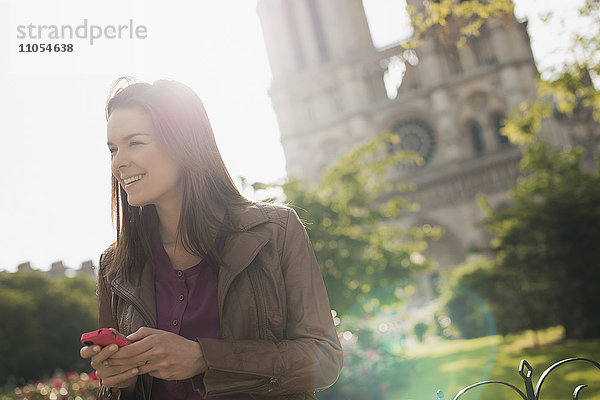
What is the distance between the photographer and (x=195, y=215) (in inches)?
71.8

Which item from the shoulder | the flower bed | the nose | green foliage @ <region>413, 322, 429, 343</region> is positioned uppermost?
the nose

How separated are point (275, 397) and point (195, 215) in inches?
22.7

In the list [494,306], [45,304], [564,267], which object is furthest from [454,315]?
[45,304]

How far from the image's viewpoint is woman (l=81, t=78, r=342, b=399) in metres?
1.56

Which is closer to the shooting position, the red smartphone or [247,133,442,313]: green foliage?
the red smartphone

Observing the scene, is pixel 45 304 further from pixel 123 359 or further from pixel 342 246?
pixel 123 359

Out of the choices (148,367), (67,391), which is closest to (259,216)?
(148,367)

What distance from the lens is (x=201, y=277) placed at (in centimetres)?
181

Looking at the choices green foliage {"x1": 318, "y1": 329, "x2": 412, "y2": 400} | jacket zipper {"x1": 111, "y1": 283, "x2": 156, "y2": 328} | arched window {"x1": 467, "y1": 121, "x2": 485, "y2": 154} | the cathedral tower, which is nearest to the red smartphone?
jacket zipper {"x1": 111, "y1": 283, "x2": 156, "y2": 328}

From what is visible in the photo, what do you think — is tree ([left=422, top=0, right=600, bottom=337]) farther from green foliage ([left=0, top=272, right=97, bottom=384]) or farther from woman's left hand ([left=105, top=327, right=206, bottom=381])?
green foliage ([left=0, top=272, right=97, bottom=384])

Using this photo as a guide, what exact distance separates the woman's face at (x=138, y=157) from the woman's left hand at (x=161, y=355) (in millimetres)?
464

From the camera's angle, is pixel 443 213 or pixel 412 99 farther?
pixel 412 99

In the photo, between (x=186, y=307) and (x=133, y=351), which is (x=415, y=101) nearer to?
(x=186, y=307)

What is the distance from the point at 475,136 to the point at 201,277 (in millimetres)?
32619
